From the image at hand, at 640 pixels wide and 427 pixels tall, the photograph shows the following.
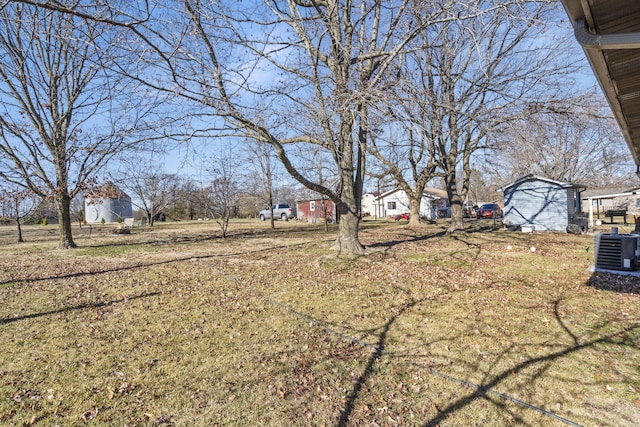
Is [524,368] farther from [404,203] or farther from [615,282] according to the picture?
[404,203]

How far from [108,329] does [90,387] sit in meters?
1.50

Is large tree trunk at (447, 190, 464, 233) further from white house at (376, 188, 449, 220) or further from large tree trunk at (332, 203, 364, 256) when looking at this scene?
white house at (376, 188, 449, 220)

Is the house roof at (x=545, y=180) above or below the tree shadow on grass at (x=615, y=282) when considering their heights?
above

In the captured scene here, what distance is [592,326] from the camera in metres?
4.15

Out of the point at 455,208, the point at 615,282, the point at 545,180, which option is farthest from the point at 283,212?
the point at 615,282

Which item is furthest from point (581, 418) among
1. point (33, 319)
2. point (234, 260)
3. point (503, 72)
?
point (503, 72)

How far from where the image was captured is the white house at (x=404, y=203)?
123 feet

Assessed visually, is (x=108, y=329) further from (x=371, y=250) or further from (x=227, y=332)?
(x=371, y=250)

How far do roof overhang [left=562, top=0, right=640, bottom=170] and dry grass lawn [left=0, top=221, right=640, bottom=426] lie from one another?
A: 2607mm

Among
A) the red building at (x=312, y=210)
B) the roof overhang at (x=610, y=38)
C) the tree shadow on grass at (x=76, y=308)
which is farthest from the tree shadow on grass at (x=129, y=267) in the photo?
the red building at (x=312, y=210)

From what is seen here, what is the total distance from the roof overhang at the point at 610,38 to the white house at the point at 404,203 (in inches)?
1306

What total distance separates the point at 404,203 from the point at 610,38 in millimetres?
37669

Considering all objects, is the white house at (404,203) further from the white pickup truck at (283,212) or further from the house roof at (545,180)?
the house roof at (545,180)

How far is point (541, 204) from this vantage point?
1716cm
